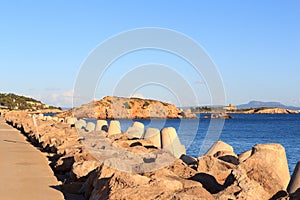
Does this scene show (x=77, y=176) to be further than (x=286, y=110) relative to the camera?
No

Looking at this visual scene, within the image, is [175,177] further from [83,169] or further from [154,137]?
[154,137]

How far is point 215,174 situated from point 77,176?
2518 mm

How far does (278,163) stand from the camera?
9180 millimetres

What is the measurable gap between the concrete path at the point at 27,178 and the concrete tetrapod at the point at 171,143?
4273 millimetres

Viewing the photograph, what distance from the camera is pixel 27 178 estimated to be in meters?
9.49

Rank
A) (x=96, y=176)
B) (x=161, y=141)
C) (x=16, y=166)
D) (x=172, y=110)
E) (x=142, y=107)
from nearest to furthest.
Answer: (x=96, y=176) < (x=16, y=166) < (x=161, y=141) < (x=142, y=107) < (x=172, y=110)

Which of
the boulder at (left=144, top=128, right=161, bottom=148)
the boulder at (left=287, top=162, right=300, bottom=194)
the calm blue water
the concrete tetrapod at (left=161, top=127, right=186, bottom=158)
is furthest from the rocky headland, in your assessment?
the calm blue water

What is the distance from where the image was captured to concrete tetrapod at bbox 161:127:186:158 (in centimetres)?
1594

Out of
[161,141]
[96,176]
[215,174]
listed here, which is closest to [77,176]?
[96,176]

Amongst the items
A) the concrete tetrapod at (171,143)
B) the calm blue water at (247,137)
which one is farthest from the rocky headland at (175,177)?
the calm blue water at (247,137)

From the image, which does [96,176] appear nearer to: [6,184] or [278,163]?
[6,184]

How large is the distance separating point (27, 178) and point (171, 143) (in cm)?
743

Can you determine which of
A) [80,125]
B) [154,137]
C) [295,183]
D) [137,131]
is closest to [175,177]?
[295,183]

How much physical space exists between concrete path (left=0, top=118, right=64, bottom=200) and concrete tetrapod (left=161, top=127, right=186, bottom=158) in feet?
14.0
